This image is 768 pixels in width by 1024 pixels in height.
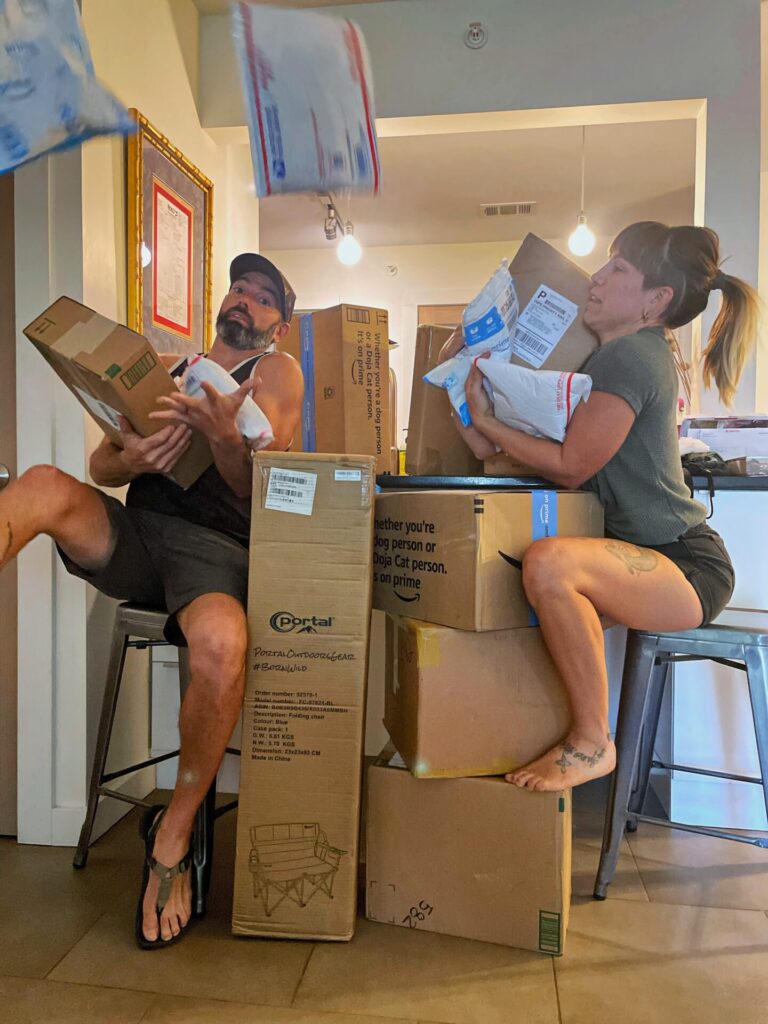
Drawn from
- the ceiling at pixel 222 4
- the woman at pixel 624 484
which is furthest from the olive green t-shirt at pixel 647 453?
the ceiling at pixel 222 4

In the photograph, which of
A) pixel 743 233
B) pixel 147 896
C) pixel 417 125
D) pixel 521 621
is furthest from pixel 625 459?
pixel 417 125

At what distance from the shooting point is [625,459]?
161 centimetres

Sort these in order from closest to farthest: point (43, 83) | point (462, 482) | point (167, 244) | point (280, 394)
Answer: point (43, 83), point (462, 482), point (280, 394), point (167, 244)

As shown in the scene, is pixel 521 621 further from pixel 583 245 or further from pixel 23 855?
pixel 583 245

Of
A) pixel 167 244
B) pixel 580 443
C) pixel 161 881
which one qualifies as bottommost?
pixel 161 881

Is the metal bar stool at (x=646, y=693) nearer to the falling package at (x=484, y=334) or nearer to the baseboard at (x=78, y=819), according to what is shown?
the falling package at (x=484, y=334)

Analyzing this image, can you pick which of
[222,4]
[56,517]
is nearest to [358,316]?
[56,517]

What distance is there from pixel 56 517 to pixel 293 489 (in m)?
0.45

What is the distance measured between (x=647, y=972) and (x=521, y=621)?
634 mm

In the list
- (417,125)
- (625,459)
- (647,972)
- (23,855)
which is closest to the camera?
(647,972)

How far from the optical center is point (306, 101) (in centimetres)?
98

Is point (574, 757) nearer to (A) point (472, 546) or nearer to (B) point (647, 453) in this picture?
(A) point (472, 546)

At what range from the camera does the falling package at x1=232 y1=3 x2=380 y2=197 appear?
37.3 inches

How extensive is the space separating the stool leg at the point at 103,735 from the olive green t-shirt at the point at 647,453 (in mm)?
1117
